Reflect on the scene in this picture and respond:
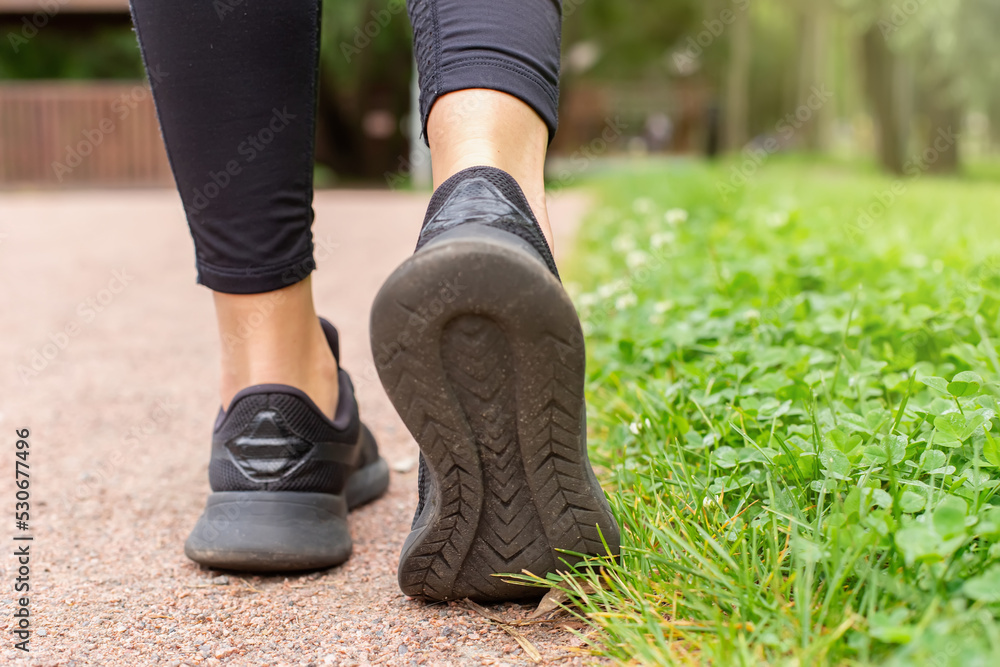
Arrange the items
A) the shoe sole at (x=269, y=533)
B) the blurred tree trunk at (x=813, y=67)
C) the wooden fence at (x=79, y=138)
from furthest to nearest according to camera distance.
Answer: the blurred tree trunk at (x=813, y=67) → the wooden fence at (x=79, y=138) → the shoe sole at (x=269, y=533)

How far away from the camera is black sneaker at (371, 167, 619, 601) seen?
32.1 inches

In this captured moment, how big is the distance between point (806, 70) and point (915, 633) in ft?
62.8

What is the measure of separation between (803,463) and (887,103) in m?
10.7

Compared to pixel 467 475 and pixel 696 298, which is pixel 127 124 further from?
pixel 467 475

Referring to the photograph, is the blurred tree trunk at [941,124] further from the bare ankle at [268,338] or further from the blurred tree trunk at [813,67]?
the bare ankle at [268,338]

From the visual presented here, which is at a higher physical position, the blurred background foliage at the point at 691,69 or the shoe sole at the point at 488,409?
the blurred background foliage at the point at 691,69

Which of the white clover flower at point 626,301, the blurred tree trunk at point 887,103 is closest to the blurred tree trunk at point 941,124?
the blurred tree trunk at point 887,103

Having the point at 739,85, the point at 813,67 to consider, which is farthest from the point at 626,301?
the point at 813,67

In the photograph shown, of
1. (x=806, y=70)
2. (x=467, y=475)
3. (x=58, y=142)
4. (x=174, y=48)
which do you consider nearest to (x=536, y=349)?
(x=467, y=475)

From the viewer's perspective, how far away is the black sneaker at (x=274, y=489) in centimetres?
112

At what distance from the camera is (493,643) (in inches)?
37.3

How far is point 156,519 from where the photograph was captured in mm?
1352

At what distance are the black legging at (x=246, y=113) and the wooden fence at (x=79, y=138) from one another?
9.59 metres

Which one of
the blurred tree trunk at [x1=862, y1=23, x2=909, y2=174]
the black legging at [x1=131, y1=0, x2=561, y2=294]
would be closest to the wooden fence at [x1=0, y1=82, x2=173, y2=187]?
the blurred tree trunk at [x1=862, y1=23, x2=909, y2=174]
